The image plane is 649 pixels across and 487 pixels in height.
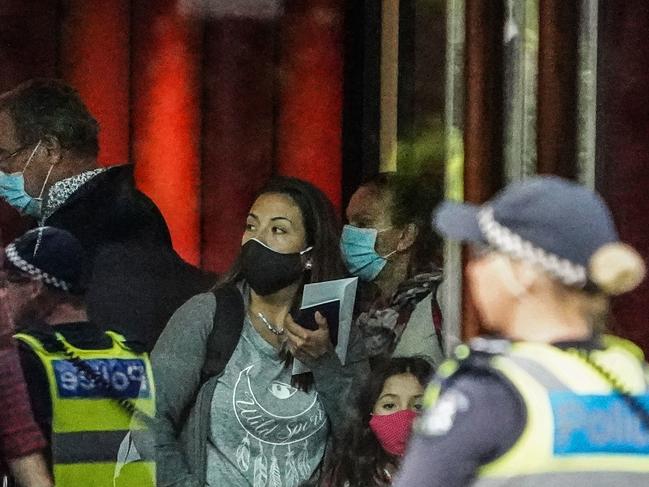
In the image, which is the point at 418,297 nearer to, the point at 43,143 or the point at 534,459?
the point at 43,143

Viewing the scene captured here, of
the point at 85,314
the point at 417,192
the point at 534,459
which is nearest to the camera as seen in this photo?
the point at 534,459

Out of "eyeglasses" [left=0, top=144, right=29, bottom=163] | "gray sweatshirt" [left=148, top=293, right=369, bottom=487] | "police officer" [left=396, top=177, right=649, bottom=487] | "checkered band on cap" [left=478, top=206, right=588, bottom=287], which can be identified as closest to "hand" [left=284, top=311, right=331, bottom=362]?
"gray sweatshirt" [left=148, top=293, right=369, bottom=487]

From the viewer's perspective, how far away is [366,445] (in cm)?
320

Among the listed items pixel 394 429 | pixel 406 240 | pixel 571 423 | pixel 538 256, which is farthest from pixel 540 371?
pixel 406 240

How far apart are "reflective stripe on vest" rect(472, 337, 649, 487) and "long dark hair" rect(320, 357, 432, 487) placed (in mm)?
1242

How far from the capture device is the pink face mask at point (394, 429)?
316 cm

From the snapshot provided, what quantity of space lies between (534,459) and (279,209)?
146 centimetres

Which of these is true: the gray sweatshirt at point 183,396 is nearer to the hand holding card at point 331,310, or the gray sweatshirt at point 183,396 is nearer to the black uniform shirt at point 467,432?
the hand holding card at point 331,310

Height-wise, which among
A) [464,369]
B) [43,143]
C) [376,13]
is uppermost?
[376,13]

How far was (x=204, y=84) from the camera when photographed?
10.6 feet

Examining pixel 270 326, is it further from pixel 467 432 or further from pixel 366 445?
pixel 467 432

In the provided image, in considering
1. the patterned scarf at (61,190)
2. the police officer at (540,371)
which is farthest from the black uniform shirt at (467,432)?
the patterned scarf at (61,190)

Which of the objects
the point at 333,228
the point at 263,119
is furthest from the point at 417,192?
the point at 263,119

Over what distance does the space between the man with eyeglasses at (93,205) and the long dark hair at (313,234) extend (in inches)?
6.9
